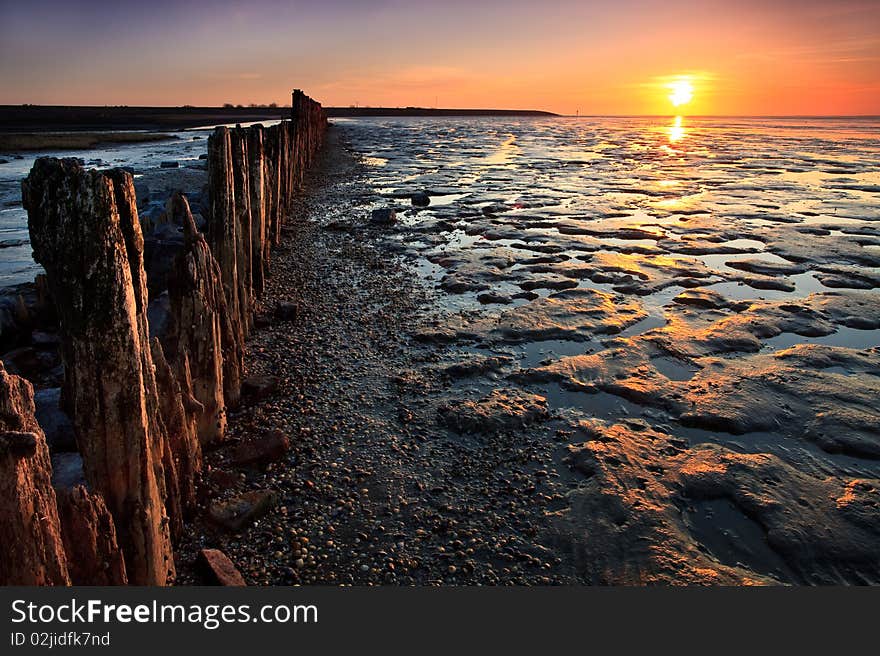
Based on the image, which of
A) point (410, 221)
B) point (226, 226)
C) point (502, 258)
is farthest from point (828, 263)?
point (226, 226)

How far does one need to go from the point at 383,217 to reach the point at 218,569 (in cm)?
1249

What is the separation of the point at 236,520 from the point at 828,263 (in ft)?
41.3

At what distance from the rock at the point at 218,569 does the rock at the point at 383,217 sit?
1211 cm

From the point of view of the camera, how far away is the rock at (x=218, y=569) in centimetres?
348

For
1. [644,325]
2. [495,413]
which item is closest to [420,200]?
[644,325]

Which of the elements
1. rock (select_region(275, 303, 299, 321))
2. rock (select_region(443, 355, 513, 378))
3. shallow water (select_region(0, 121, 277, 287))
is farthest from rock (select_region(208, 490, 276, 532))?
shallow water (select_region(0, 121, 277, 287))

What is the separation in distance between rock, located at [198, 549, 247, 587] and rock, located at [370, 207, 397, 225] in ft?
39.7

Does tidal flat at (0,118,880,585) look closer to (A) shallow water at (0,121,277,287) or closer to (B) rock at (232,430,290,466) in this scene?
(B) rock at (232,430,290,466)

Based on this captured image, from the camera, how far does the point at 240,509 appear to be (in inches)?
163

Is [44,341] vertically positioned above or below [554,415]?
above

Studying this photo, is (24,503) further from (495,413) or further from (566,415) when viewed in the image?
(566,415)

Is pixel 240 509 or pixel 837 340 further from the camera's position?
pixel 837 340

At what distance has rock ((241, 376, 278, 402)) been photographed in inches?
232

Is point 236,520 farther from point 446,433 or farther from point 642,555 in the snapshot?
point 642,555
